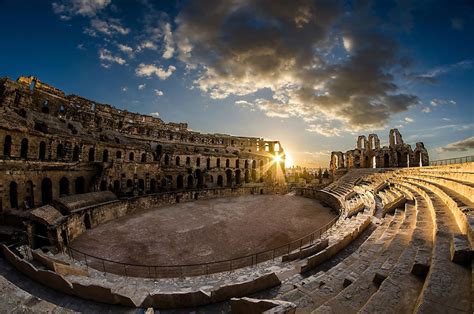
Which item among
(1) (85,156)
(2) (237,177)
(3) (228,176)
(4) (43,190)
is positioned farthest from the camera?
(2) (237,177)

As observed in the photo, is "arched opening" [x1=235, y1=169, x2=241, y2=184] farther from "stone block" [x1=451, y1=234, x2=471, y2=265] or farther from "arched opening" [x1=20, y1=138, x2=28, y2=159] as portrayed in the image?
"stone block" [x1=451, y1=234, x2=471, y2=265]

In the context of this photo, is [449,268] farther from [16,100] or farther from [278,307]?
[16,100]

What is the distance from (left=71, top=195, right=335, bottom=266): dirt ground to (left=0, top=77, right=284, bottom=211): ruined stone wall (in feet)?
20.2

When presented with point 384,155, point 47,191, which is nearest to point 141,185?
point 47,191

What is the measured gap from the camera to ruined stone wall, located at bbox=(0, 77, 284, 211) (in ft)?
52.5

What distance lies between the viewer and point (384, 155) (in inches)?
1403

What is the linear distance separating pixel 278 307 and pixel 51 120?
30.9 m

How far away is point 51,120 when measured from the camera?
78.4ft

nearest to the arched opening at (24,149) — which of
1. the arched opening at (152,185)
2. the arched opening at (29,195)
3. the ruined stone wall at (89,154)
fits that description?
the ruined stone wall at (89,154)

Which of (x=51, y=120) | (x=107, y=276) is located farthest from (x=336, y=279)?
(x=51, y=120)

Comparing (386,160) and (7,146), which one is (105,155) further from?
(386,160)

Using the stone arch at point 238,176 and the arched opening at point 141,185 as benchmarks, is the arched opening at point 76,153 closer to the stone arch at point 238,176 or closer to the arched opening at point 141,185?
the arched opening at point 141,185

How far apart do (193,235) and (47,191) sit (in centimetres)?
1405

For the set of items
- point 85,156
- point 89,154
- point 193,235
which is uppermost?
point 89,154
